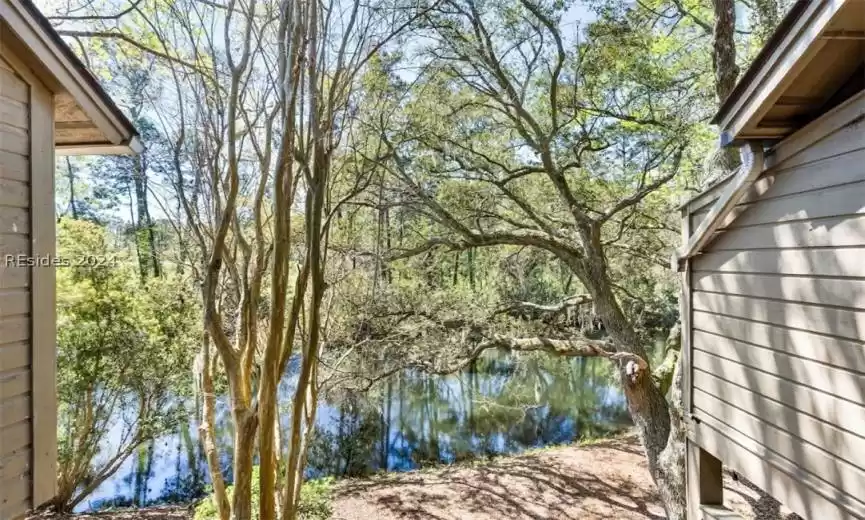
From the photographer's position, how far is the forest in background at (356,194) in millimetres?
3131

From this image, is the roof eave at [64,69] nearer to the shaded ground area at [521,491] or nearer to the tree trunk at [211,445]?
the tree trunk at [211,445]

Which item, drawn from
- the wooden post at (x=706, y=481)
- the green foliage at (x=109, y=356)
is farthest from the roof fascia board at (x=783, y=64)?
the green foliage at (x=109, y=356)

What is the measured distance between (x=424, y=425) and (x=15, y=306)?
10.1 metres

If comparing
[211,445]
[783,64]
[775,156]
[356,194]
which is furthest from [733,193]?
[211,445]

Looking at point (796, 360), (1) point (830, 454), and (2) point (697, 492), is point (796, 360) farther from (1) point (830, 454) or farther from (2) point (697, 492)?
(2) point (697, 492)

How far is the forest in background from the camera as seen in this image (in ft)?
10.3

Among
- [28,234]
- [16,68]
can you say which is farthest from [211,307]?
[16,68]

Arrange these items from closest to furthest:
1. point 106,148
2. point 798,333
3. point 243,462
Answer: point 798,333, point 106,148, point 243,462

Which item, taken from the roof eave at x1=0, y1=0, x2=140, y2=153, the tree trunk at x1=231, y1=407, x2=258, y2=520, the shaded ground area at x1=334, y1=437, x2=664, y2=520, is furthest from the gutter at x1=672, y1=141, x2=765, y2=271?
the shaded ground area at x1=334, y1=437, x2=664, y2=520

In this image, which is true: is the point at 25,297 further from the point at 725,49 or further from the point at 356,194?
the point at 725,49

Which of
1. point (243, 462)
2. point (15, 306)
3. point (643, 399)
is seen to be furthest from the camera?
point (643, 399)

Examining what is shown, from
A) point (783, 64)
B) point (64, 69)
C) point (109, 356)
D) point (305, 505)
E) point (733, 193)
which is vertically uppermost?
point (64, 69)

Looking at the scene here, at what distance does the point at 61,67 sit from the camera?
7.03 feet

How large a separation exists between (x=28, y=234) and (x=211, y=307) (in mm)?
1084
